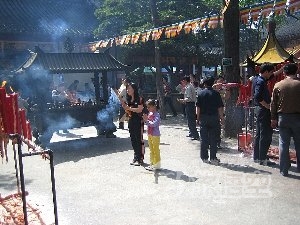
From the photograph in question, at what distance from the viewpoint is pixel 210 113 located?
7441 millimetres

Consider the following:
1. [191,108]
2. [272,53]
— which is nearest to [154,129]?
[191,108]

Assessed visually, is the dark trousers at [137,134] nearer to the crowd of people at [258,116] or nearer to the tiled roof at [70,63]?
the crowd of people at [258,116]

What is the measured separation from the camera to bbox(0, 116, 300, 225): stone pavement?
4879 millimetres

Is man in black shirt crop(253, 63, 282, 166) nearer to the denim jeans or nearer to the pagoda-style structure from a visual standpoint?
the denim jeans

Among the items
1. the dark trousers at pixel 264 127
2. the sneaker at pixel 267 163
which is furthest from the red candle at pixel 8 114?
the sneaker at pixel 267 163

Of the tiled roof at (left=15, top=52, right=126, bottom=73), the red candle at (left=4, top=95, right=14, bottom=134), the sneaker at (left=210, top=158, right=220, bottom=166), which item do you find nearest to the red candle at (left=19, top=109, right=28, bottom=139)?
the red candle at (left=4, top=95, right=14, bottom=134)

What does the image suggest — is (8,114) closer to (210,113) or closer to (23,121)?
(23,121)

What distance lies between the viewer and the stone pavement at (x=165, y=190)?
4.88 meters

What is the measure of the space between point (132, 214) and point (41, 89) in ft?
19.1

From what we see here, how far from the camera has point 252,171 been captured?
6750mm

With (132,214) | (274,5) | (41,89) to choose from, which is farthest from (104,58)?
(132,214)

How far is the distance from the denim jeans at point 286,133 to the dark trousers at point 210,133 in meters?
1.50

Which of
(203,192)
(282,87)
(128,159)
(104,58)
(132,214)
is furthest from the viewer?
(104,58)

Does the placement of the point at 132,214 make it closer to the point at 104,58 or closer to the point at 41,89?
the point at 41,89
